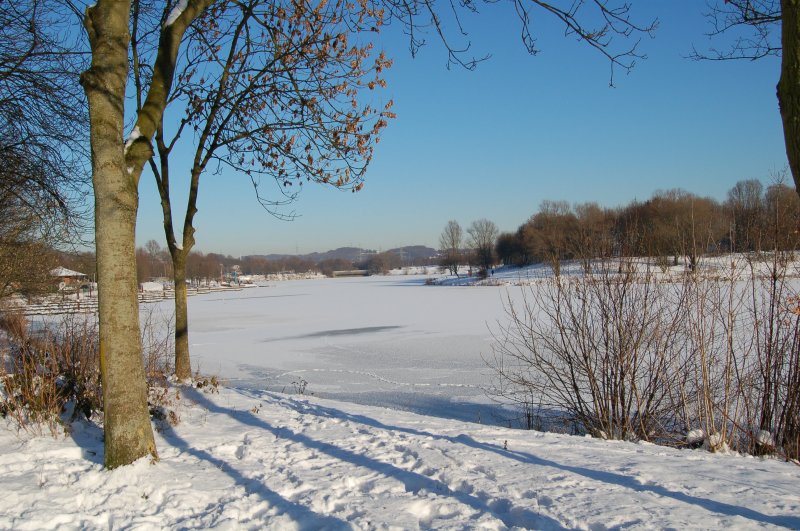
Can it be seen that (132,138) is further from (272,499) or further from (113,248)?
(272,499)

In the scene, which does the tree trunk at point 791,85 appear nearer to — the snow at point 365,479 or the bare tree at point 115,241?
the snow at point 365,479

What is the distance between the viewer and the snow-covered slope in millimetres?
3197

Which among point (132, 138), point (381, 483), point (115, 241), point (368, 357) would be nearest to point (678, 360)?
point (381, 483)

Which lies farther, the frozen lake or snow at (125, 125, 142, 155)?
the frozen lake

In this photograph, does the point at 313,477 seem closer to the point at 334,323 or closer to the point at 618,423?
the point at 618,423

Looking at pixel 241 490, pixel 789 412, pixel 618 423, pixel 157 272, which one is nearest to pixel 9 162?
pixel 241 490

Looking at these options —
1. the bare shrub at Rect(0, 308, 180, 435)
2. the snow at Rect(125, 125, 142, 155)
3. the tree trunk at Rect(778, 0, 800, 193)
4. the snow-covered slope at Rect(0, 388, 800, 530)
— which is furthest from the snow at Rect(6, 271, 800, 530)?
the snow at Rect(125, 125, 142, 155)

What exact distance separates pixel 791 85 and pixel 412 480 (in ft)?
11.2

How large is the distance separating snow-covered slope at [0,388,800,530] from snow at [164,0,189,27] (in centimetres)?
380

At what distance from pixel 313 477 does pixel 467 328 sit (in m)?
17.8

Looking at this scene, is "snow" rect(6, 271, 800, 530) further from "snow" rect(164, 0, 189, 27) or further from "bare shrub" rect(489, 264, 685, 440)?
"snow" rect(164, 0, 189, 27)

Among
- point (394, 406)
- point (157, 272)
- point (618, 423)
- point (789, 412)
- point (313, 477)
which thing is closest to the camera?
point (313, 477)

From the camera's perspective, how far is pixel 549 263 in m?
8.45

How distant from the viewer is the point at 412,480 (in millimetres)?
3896
